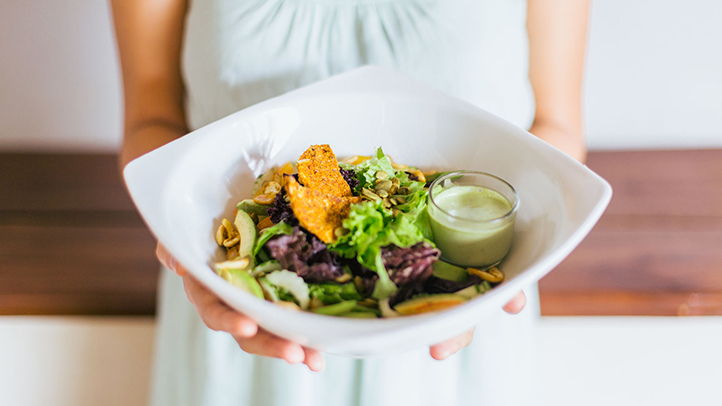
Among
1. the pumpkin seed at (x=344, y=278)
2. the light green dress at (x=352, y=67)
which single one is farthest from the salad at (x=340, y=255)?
the light green dress at (x=352, y=67)

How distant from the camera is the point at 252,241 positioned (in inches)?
26.1

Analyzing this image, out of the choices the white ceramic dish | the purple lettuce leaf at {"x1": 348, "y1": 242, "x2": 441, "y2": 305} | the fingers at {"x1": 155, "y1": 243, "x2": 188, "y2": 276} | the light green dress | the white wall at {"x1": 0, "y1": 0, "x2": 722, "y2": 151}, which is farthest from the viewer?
the white wall at {"x1": 0, "y1": 0, "x2": 722, "y2": 151}

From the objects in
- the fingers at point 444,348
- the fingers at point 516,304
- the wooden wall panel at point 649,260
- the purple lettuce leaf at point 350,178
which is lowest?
the wooden wall panel at point 649,260

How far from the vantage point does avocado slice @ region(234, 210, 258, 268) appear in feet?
2.14

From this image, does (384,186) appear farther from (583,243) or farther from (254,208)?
(583,243)

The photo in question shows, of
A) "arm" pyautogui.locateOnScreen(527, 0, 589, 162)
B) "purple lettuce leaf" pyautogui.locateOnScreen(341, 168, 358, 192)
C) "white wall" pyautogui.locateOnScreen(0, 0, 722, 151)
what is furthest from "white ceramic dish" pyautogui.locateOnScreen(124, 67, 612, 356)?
"white wall" pyautogui.locateOnScreen(0, 0, 722, 151)

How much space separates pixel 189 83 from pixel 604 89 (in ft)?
4.92

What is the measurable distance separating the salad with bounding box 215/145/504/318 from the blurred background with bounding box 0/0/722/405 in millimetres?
1007

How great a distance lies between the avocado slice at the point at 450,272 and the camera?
2.15ft

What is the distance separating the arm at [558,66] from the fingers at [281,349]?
797mm

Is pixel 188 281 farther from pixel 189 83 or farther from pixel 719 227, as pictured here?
pixel 719 227

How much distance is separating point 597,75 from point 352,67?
44.5 inches

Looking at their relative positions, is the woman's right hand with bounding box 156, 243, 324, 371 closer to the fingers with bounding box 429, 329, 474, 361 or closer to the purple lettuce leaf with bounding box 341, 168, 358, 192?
the fingers with bounding box 429, 329, 474, 361

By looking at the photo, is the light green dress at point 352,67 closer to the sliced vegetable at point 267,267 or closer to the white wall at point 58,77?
the sliced vegetable at point 267,267
